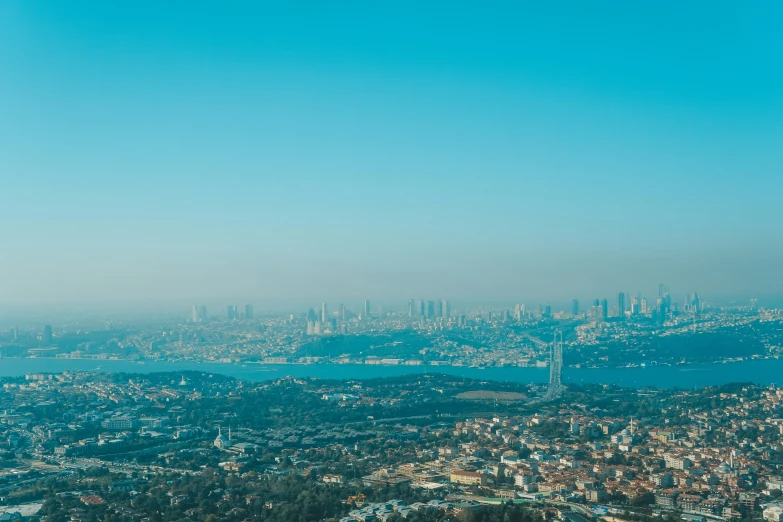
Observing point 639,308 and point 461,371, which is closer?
point 461,371

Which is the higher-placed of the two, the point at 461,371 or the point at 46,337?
the point at 46,337

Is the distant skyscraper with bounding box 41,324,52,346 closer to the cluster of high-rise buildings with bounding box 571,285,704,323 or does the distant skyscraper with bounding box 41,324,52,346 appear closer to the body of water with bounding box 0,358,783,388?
the body of water with bounding box 0,358,783,388

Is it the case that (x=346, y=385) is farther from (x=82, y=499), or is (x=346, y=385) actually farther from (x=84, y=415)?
(x=82, y=499)

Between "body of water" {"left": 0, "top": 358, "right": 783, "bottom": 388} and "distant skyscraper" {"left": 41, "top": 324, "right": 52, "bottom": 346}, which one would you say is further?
"distant skyscraper" {"left": 41, "top": 324, "right": 52, "bottom": 346}

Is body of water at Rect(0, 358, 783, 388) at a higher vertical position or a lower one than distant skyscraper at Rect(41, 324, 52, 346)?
lower

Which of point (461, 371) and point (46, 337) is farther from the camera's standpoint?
point (46, 337)

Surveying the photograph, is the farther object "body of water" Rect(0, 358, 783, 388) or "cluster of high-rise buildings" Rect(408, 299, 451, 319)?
"cluster of high-rise buildings" Rect(408, 299, 451, 319)

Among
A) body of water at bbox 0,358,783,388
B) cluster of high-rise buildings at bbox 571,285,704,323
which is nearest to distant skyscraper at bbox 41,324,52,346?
body of water at bbox 0,358,783,388

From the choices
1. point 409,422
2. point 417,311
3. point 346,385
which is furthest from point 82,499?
point 417,311
